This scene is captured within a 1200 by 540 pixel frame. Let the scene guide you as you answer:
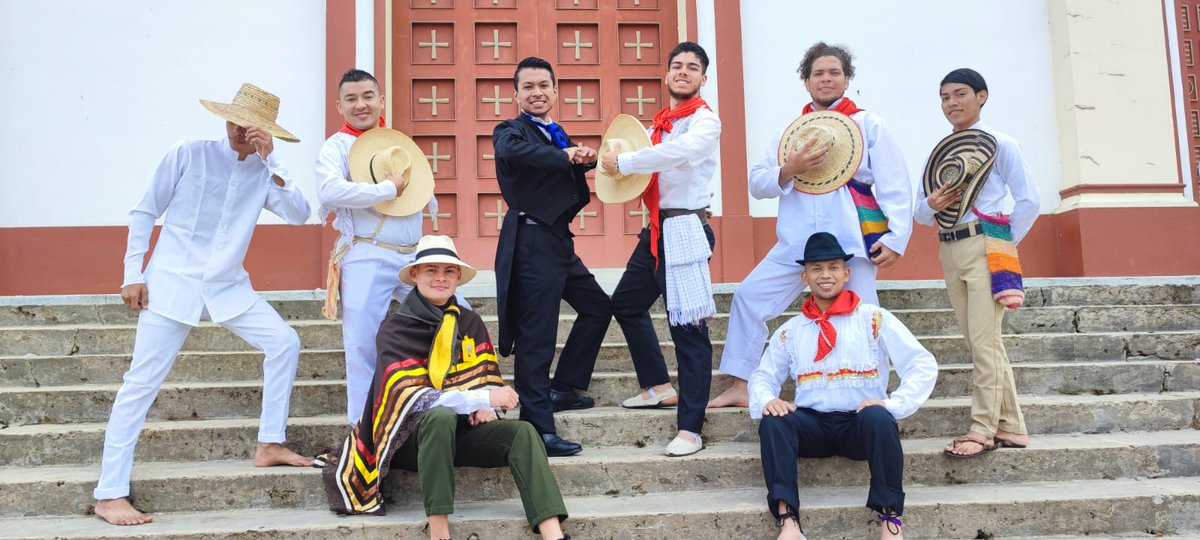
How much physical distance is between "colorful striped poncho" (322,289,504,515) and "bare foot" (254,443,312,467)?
0.28 metres

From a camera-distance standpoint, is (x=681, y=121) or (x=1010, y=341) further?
(x=1010, y=341)

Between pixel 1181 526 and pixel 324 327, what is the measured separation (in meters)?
4.26

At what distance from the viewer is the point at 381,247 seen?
3.88 m

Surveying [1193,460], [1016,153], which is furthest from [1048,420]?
[1016,153]

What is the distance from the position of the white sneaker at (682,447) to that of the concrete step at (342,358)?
3.31 feet

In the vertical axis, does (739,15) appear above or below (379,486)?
above

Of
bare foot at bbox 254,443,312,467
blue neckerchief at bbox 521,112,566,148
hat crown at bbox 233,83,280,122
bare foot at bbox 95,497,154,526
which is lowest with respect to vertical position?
bare foot at bbox 95,497,154,526

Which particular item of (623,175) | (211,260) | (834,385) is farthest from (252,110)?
(834,385)

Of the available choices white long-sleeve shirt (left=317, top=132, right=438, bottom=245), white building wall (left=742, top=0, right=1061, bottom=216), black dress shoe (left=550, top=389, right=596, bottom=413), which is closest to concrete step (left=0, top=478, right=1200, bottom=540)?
black dress shoe (left=550, top=389, right=596, bottom=413)

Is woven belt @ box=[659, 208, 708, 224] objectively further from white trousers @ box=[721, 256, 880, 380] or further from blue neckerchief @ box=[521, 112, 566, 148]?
blue neckerchief @ box=[521, 112, 566, 148]

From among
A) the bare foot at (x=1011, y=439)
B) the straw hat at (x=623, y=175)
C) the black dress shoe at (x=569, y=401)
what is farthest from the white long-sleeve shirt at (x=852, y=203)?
the black dress shoe at (x=569, y=401)

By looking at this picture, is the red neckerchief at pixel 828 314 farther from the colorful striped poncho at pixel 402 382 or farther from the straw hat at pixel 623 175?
the colorful striped poncho at pixel 402 382

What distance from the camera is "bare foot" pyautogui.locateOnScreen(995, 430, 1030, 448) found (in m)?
3.80

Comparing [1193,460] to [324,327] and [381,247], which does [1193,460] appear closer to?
[381,247]
